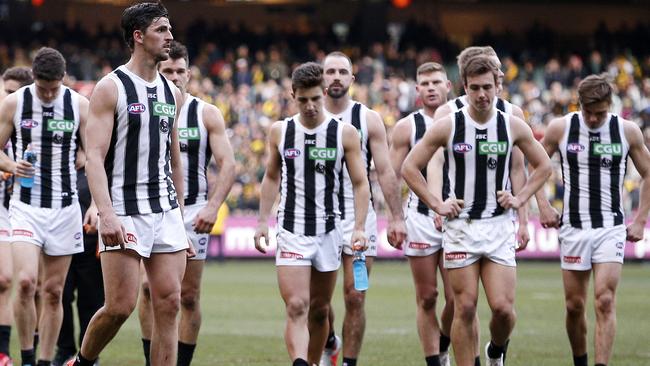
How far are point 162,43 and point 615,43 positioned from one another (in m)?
30.7

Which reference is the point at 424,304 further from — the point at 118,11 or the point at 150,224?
the point at 118,11

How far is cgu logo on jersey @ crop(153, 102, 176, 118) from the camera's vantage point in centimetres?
807

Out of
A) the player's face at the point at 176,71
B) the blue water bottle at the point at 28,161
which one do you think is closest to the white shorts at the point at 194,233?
the player's face at the point at 176,71

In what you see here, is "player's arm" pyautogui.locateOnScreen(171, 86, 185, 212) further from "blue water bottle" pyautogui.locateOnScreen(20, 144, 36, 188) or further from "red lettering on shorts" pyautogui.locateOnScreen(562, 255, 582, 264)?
"red lettering on shorts" pyautogui.locateOnScreen(562, 255, 582, 264)

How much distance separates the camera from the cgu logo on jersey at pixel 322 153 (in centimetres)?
926

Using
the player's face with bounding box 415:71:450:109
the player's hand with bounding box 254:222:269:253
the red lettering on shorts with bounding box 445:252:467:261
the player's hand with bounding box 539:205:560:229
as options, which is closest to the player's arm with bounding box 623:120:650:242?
the player's hand with bounding box 539:205:560:229

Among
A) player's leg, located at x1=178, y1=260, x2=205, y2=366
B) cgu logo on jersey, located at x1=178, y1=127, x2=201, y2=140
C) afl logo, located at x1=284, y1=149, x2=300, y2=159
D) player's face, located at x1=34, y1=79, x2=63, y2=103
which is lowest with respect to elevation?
player's leg, located at x1=178, y1=260, x2=205, y2=366

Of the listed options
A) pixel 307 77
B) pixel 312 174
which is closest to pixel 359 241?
pixel 312 174

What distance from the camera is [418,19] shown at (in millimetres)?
39562

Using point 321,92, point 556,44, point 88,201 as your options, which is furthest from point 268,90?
point 321,92

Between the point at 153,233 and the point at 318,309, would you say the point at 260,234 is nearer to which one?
the point at 318,309

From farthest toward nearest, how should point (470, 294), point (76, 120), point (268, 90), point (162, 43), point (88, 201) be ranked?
point (268, 90), point (88, 201), point (76, 120), point (470, 294), point (162, 43)

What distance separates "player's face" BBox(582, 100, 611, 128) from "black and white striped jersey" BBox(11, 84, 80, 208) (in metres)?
4.09

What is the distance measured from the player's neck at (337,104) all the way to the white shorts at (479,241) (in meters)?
1.91
